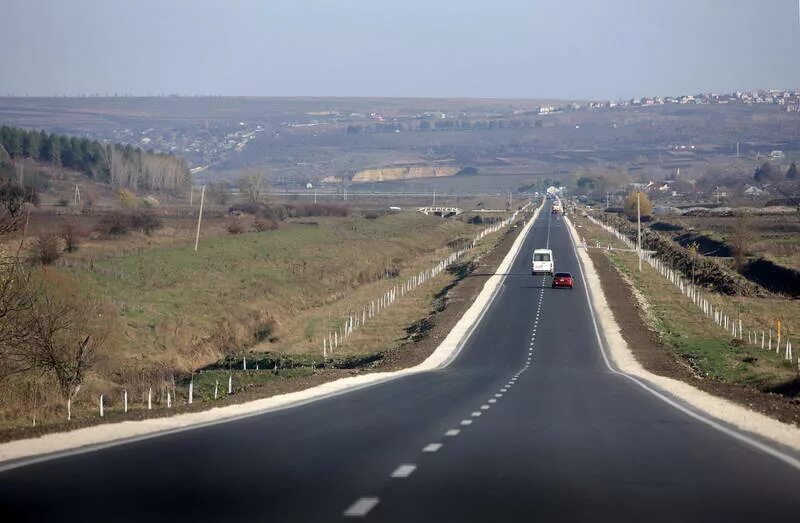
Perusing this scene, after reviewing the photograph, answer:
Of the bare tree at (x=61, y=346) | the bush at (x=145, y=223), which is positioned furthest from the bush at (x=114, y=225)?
the bare tree at (x=61, y=346)

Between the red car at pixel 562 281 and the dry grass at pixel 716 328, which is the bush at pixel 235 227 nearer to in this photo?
the dry grass at pixel 716 328

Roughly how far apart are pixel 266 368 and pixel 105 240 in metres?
52.3

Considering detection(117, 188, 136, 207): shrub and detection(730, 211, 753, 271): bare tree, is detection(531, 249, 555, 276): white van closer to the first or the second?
detection(730, 211, 753, 271): bare tree

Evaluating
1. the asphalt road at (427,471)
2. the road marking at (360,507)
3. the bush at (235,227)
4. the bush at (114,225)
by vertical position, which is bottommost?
the bush at (235,227)

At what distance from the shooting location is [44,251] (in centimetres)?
6500

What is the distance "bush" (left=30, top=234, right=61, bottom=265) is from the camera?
63753 mm

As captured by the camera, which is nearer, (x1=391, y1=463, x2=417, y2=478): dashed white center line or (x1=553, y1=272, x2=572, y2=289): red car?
(x1=391, y1=463, x2=417, y2=478): dashed white center line

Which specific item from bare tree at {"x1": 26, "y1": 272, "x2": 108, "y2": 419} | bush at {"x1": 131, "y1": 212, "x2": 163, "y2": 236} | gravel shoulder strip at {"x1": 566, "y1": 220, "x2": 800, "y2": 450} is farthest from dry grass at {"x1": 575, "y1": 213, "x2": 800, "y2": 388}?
bush at {"x1": 131, "y1": 212, "x2": 163, "y2": 236}

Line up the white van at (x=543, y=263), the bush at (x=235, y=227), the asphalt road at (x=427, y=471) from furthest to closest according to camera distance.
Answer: the bush at (x=235, y=227)
the white van at (x=543, y=263)
the asphalt road at (x=427, y=471)

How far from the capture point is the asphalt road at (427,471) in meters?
10.4

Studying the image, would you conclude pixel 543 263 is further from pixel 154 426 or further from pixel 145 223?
pixel 154 426

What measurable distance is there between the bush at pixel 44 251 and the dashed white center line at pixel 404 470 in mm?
51439

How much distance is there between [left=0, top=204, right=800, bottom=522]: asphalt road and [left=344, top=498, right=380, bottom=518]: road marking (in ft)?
0.06

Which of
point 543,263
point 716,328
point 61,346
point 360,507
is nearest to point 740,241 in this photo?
point 543,263
